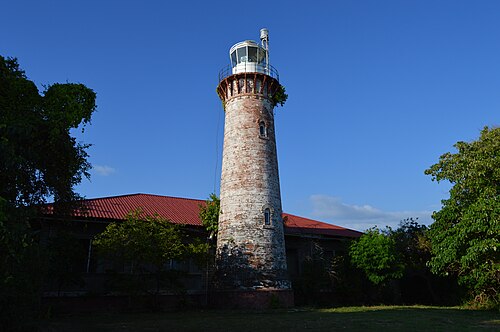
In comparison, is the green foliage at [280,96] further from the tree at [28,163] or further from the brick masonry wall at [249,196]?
the tree at [28,163]

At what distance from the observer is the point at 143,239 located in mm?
17984

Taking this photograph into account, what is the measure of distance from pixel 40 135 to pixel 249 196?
1172 centimetres

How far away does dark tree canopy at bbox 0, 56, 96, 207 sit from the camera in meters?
10.3

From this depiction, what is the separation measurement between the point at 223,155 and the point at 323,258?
28.9 feet

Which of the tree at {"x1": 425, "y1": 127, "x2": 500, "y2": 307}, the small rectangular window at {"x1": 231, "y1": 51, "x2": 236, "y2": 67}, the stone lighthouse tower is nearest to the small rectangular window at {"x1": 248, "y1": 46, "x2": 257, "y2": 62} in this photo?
the stone lighthouse tower

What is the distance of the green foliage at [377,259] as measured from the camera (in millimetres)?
24125

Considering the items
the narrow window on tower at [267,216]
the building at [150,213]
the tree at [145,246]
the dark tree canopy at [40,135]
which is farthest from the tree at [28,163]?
the narrow window on tower at [267,216]

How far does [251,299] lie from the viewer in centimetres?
1967

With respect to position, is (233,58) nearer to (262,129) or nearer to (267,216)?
(262,129)

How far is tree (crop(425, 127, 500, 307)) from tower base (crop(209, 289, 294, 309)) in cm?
737

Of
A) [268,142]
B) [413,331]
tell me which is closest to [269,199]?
[268,142]

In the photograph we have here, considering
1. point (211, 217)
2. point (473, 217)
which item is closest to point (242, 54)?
point (211, 217)

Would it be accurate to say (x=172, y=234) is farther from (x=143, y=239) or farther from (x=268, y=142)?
(x=268, y=142)

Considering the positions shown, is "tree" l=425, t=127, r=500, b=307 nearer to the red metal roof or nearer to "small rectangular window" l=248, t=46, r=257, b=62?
the red metal roof
